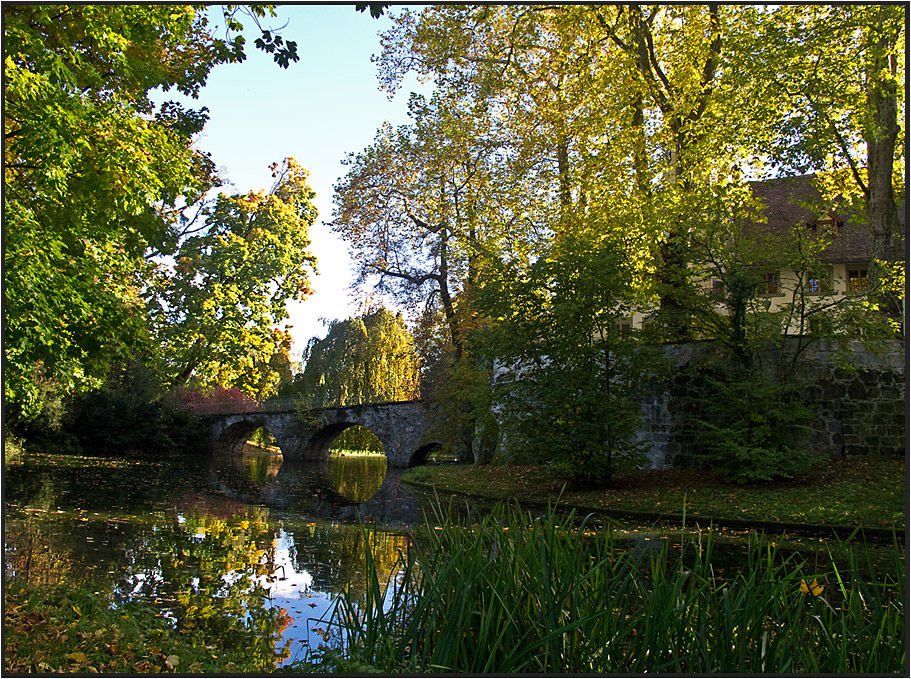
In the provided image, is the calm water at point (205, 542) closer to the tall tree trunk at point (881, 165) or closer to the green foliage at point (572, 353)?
the green foliage at point (572, 353)

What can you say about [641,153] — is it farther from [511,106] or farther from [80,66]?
[80,66]

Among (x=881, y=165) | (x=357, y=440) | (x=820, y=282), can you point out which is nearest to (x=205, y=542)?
(x=820, y=282)

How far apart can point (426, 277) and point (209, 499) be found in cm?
1124

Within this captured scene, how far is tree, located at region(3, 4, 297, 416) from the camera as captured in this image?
451 cm

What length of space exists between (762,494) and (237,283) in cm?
1150

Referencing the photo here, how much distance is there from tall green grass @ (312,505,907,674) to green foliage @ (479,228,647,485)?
9413 millimetres

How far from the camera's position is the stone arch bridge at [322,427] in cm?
2636

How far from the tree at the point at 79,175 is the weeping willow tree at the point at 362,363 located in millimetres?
18988

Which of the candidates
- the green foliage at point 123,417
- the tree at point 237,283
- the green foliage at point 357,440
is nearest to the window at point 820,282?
the tree at point 237,283

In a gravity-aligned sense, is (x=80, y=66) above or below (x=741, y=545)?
above

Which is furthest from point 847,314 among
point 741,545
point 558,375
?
point 741,545

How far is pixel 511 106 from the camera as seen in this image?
56.8ft

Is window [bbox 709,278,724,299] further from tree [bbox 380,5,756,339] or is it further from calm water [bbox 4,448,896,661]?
calm water [bbox 4,448,896,661]

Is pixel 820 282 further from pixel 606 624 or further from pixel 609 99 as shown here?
pixel 606 624
